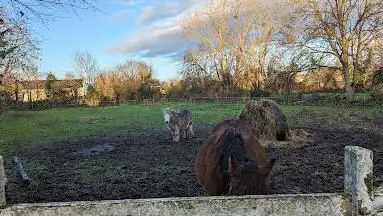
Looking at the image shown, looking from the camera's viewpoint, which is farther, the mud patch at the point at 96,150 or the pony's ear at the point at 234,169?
the mud patch at the point at 96,150

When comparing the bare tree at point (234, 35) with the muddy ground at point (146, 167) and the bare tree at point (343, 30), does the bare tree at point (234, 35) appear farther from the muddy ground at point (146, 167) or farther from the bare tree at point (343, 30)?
the muddy ground at point (146, 167)

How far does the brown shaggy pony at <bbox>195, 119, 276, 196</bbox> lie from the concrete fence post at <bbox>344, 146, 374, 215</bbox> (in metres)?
0.84

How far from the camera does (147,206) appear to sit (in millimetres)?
2383

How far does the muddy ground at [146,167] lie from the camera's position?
5.67 m

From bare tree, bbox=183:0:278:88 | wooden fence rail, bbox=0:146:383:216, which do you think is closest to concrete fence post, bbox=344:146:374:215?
wooden fence rail, bbox=0:146:383:216

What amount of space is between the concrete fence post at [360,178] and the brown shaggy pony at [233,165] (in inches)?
33.0

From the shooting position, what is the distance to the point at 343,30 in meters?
23.7

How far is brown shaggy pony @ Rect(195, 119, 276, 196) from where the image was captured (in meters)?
3.23

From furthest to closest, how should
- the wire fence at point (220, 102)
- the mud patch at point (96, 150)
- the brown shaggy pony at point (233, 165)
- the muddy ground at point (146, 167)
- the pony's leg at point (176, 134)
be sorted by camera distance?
1. the wire fence at point (220, 102)
2. the pony's leg at point (176, 134)
3. the mud patch at point (96, 150)
4. the muddy ground at point (146, 167)
5. the brown shaggy pony at point (233, 165)

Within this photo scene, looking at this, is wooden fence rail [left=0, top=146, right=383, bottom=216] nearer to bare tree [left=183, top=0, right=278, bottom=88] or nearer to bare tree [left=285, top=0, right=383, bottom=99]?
bare tree [left=285, top=0, right=383, bottom=99]

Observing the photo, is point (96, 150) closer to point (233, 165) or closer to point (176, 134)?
point (176, 134)

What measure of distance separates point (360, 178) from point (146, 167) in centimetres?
529

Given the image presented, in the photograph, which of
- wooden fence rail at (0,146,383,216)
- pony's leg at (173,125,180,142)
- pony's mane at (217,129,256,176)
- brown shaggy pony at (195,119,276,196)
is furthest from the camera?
pony's leg at (173,125,180,142)

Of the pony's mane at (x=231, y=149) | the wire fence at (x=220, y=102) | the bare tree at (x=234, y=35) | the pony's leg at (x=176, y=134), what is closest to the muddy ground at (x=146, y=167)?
the pony's leg at (x=176, y=134)
